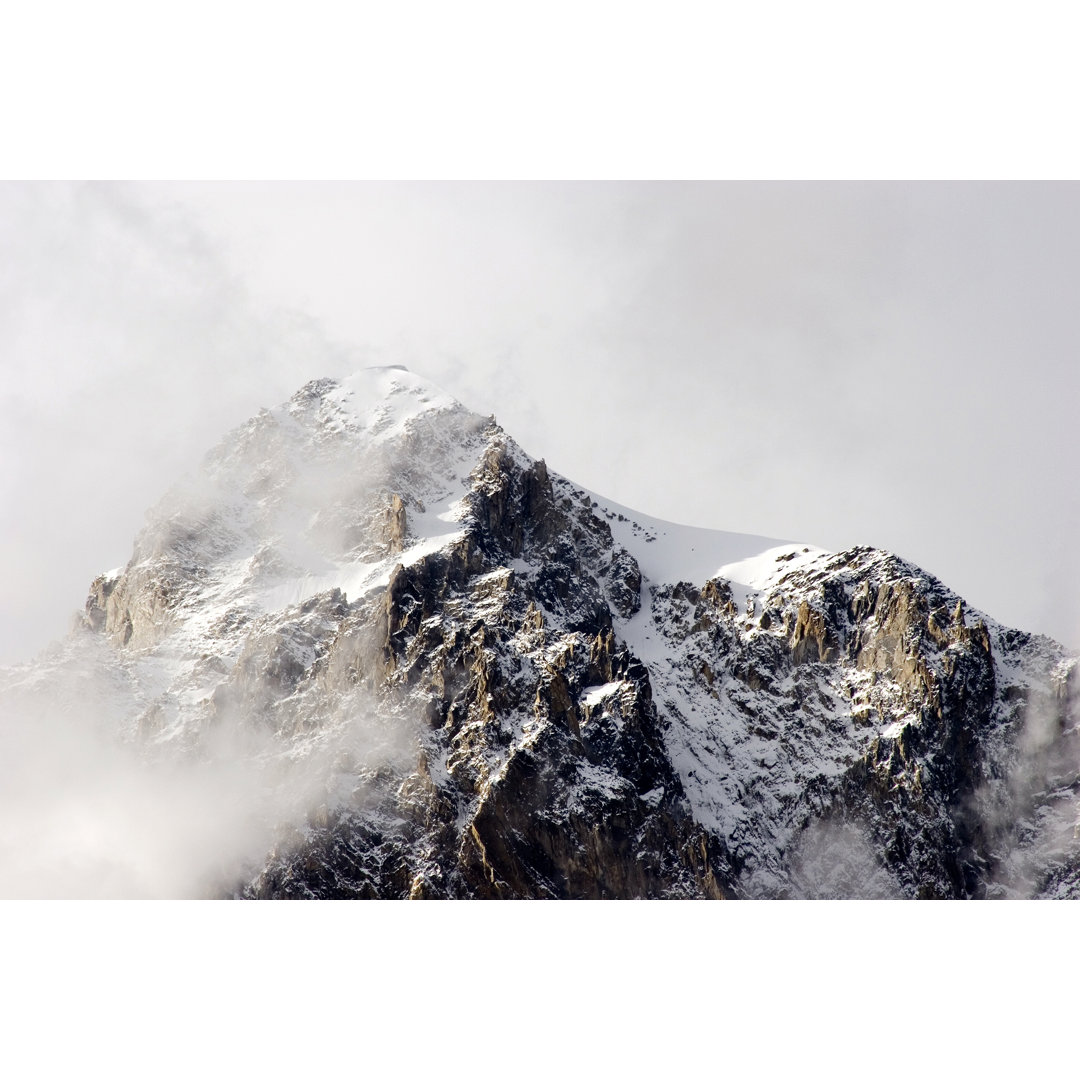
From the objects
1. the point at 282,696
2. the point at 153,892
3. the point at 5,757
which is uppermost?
the point at 282,696

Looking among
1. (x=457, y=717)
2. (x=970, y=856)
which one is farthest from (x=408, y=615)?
(x=970, y=856)

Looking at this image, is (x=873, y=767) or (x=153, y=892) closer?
(x=153, y=892)

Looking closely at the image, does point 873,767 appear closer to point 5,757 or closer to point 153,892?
point 153,892

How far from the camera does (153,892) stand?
16375cm

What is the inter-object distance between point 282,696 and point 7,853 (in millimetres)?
39459

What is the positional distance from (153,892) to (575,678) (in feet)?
183

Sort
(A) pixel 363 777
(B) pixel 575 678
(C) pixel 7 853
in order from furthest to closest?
(B) pixel 575 678, (A) pixel 363 777, (C) pixel 7 853

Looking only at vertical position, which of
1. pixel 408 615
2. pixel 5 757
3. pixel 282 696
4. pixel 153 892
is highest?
pixel 408 615

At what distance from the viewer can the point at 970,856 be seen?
189250mm

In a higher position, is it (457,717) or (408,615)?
(408,615)

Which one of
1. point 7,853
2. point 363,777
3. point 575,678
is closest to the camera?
point 7,853

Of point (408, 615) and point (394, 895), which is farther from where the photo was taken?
point (408, 615)

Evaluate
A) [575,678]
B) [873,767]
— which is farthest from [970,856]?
[575,678]

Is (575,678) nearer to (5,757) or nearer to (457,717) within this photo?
(457,717)
